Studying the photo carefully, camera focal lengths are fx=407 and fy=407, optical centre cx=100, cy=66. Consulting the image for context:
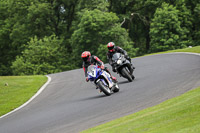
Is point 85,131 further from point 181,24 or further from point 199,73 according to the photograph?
point 181,24

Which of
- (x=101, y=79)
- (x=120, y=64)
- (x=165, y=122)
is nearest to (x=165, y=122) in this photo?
(x=165, y=122)

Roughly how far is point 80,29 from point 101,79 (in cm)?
3701

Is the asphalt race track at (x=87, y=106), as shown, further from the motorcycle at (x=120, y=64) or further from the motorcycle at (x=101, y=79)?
the motorcycle at (x=120, y=64)

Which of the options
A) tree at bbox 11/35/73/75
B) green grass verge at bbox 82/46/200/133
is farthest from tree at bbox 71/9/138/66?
green grass verge at bbox 82/46/200/133

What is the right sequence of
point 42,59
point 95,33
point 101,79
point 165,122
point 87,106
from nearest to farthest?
point 165,122
point 87,106
point 101,79
point 95,33
point 42,59

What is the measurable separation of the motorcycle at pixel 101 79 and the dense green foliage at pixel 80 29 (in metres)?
34.3

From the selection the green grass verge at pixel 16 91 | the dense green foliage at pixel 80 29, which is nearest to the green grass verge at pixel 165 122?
the green grass verge at pixel 16 91

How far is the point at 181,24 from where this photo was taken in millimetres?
56156

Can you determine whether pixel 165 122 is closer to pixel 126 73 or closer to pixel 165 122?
pixel 165 122

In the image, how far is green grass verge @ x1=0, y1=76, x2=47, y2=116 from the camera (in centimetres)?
1704

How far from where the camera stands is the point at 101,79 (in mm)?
13977

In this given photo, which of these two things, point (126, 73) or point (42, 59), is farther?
point (42, 59)

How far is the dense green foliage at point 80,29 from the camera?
2012 inches

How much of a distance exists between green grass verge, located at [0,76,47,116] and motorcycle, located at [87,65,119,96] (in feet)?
13.2
